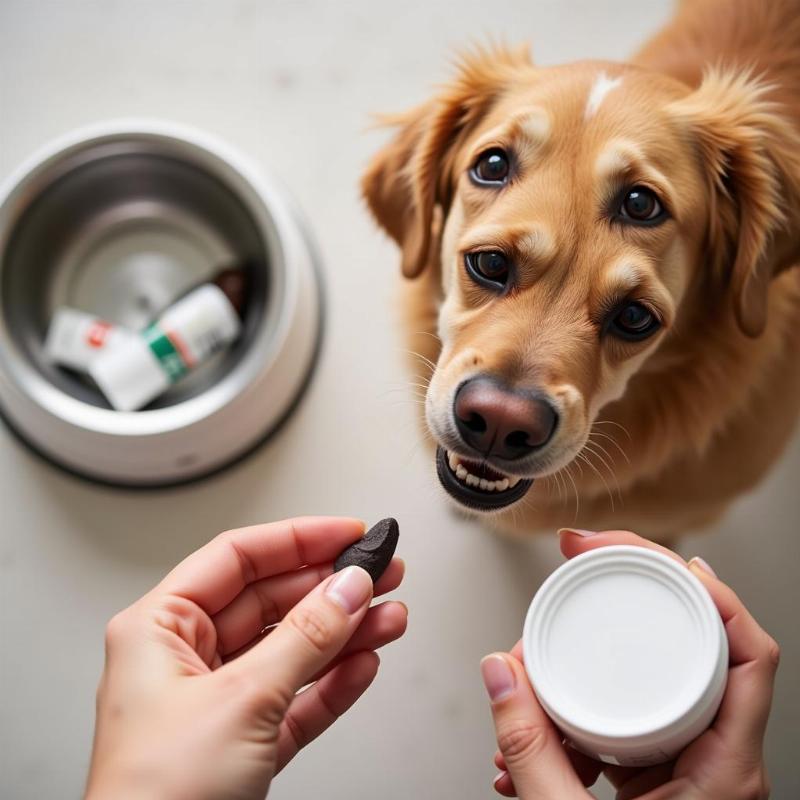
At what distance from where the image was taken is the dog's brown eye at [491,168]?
120 centimetres

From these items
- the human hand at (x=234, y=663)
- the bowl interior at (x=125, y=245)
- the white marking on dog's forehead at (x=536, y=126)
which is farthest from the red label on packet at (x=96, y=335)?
the white marking on dog's forehead at (x=536, y=126)

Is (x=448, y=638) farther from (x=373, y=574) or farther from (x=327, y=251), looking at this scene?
(x=327, y=251)

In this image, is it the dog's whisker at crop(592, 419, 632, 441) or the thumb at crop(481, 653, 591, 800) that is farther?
the dog's whisker at crop(592, 419, 632, 441)

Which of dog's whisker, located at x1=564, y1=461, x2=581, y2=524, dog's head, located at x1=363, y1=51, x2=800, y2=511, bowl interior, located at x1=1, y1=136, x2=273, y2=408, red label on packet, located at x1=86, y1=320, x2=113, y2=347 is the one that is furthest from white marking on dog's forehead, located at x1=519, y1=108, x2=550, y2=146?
red label on packet, located at x1=86, y1=320, x2=113, y2=347

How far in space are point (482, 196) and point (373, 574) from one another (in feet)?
1.80

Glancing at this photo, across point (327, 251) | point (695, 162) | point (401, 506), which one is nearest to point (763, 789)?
point (695, 162)

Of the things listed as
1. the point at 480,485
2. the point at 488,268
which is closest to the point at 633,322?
the point at 488,268

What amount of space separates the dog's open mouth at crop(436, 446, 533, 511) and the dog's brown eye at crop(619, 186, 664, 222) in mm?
397

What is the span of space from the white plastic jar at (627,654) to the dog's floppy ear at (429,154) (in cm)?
59

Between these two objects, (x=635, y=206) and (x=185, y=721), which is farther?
(x=635, y=206)

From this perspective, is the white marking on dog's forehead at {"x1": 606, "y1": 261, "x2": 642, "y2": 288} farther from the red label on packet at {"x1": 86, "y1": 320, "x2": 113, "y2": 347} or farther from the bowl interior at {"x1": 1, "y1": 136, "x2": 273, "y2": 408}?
the red label on packet at {"x1": 86, "y1": 320, "x2": 113, "y2": 347}

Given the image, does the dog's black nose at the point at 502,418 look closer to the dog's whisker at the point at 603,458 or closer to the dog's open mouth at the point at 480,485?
the dog's open mouth at the point at 480,485

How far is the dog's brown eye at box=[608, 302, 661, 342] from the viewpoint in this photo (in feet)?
3.76

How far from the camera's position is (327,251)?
2.04m
